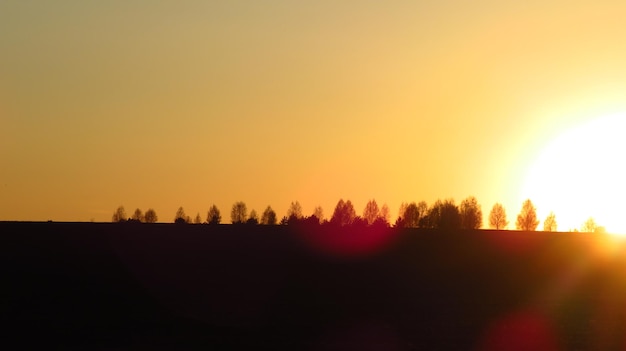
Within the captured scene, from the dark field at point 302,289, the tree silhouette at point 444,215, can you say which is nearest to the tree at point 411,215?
the tree silhouette at point 444,215

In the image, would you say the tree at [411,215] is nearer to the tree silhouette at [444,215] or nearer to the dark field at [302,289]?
the tree silhouette at [444,215]

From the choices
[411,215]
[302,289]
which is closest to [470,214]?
[411,215]

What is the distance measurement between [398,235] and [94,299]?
2297 cm

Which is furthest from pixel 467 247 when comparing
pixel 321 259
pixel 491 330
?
pixel 491 330

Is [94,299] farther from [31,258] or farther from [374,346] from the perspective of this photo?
[374,346]

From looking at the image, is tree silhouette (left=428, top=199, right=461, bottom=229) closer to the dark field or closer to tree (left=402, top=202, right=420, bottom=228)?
tree (left=402, top=202, right=420, bottom=228)

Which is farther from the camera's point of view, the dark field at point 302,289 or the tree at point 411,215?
the tree at point 411,215

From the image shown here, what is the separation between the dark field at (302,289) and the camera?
33.2 metres

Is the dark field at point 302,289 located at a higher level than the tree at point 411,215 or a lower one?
lower

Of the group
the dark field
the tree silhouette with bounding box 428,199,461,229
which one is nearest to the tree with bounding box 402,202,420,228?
the tree silhouette with bounding box 428,199,461,229

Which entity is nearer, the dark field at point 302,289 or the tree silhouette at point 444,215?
the dark field at point 302,289

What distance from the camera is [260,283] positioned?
4175 centimetres

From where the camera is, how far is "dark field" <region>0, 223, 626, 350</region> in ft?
109

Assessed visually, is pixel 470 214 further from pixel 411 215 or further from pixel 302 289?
pixel 302 289
